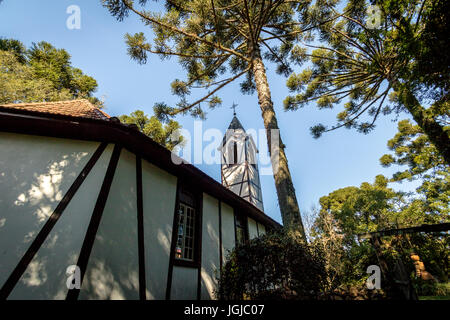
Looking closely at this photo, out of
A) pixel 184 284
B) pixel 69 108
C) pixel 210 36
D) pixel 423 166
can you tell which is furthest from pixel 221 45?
pixel 423 166

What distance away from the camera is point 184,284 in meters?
4.92

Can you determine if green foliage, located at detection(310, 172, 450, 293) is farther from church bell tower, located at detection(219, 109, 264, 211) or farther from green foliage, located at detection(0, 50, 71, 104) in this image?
green foliage, located at detection(0, 50, 71, 104)

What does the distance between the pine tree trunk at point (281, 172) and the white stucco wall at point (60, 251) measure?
13.2ft

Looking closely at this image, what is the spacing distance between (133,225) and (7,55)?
16.8 meters

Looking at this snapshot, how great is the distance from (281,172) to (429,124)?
517cm

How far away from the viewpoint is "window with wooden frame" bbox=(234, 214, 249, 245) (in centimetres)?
818

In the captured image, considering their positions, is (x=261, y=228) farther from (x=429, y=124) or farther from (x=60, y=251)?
(x=60, y=251)

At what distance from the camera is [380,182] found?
19.7 m

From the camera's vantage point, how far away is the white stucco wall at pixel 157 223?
4.29 m

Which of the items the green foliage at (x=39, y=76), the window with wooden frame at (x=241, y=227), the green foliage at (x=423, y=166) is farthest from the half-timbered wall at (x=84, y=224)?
the green foliage at (x=423, y=166)

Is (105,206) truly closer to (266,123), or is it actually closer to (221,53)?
(266,123)

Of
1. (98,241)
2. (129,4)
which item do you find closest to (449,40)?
(98,241)

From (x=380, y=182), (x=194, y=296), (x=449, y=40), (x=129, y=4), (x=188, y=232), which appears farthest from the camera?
(x=380, y=182)

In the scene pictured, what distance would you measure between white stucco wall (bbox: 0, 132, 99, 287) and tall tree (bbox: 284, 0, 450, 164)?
22.8 ft
